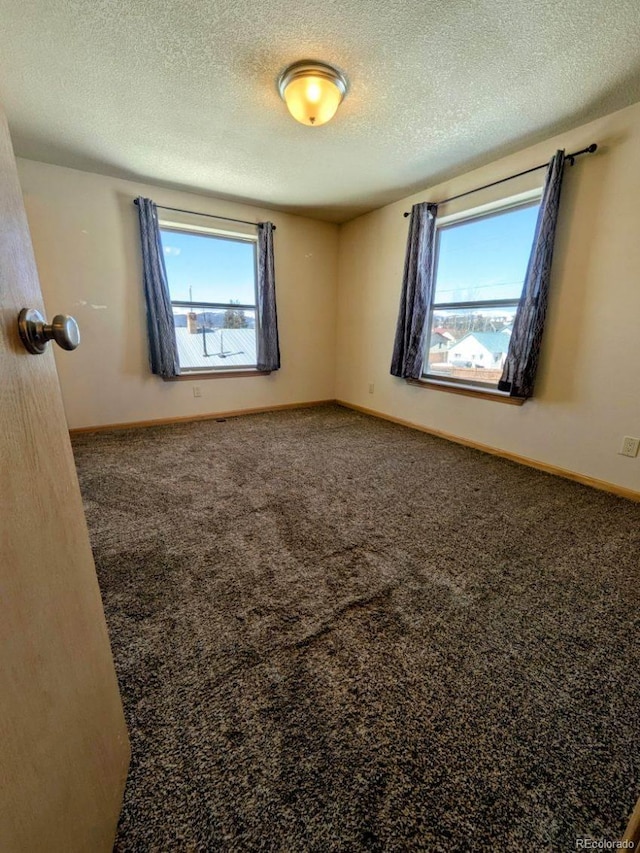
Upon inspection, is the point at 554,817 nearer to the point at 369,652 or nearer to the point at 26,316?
the point at 369,652

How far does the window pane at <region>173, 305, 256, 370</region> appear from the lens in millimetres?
3666

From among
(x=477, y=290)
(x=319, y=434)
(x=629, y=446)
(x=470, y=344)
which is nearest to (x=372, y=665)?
(x=629, y=446)

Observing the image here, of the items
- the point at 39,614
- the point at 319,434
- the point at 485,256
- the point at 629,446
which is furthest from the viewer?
the point at 319,434

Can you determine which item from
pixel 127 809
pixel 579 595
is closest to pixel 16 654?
pixel 127 809

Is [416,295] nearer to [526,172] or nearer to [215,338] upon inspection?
[526,172]

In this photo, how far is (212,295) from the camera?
372 centimetres

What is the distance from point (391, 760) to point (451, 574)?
78 cm

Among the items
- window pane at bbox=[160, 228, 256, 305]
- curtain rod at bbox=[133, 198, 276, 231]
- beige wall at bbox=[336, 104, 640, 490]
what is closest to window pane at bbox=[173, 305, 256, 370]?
window pane at bbox=[160, 228, 256, 305]

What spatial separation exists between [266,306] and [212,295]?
58 centimetres

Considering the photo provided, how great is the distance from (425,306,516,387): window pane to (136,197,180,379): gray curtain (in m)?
2.58

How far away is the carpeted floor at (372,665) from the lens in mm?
755

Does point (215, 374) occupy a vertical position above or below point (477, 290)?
below

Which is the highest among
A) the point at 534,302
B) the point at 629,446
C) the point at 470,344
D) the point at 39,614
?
the point at 534,302

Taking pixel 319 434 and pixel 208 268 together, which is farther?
pixel 208 268
